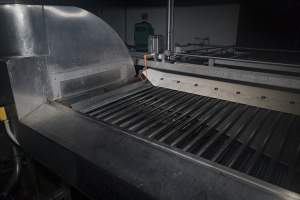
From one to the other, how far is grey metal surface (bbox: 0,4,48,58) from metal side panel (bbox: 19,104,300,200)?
0.92ft

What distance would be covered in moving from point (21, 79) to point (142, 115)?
18.8 inches

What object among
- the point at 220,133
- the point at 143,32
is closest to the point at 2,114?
the point at 220,133

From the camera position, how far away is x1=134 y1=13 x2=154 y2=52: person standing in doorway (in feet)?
13.1

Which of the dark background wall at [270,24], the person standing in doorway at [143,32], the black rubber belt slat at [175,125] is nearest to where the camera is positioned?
the black rubber belt slat at [175,125]

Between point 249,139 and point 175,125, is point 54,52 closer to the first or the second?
point 175,125

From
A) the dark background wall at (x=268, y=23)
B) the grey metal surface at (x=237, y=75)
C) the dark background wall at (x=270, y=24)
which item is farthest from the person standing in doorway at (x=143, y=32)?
Result: the grey metal surface at (x=237, y=75)

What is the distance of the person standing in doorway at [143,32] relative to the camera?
3.98 meters

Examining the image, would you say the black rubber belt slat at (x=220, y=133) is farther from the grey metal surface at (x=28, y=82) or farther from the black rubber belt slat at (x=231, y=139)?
the grey metal surface at (x=28, y=82)

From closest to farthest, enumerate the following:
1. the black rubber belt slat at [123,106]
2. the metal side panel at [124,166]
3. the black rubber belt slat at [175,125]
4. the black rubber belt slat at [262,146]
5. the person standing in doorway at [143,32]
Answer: the metal side panel at [124,166] < the black rubber belt slat at [262,146] < the black rubber belt slat at [175,125] < the black rubber belt slat at [123,106] < the person standing in doorway at [143,32]

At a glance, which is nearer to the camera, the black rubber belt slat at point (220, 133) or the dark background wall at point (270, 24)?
the black rubber belt slat at point (220, 133)

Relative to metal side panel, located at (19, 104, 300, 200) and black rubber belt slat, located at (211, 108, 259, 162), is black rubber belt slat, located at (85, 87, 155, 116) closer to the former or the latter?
metal side panel, located at (19, 104, 300, 200)

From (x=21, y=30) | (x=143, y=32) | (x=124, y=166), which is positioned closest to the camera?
(x=124, y=166)

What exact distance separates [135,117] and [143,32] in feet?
11.0

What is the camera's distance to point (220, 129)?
0.87 m
